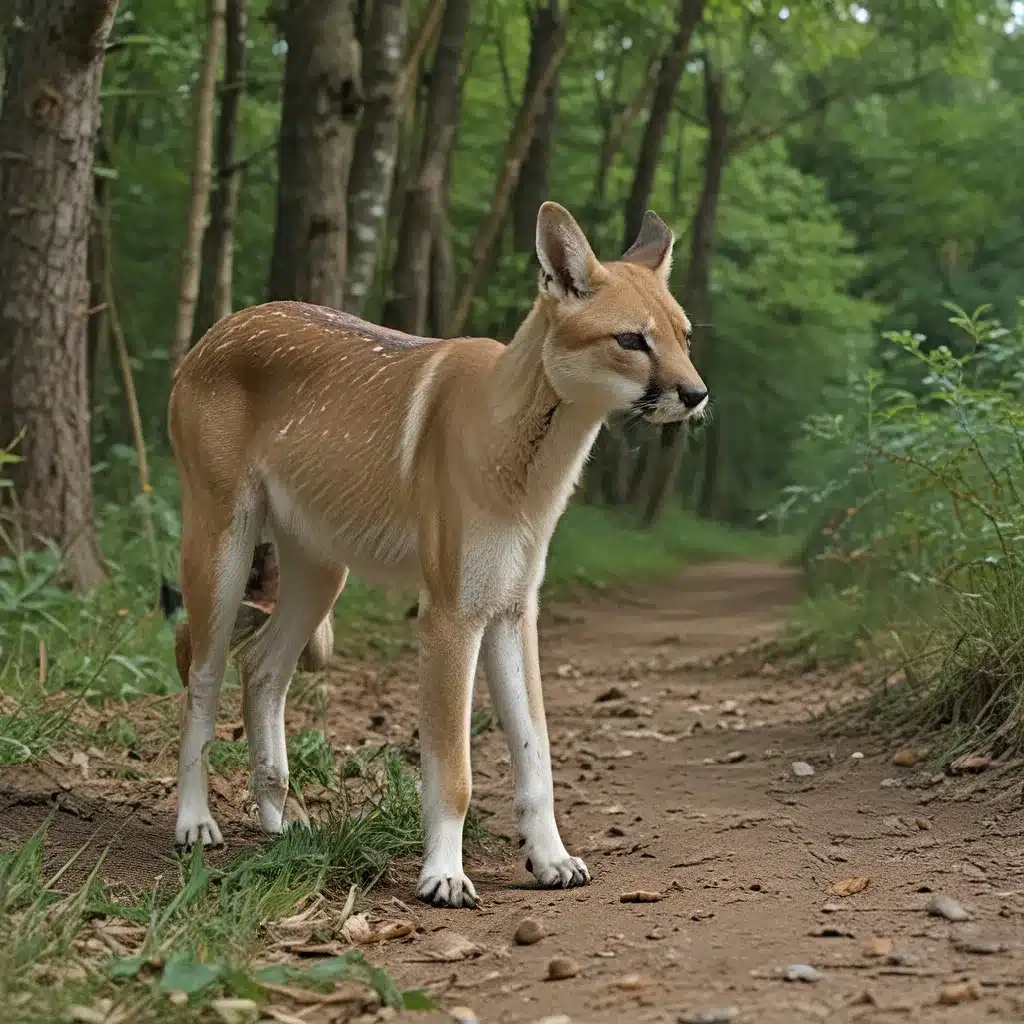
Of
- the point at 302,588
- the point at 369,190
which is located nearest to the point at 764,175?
the point at 369,190

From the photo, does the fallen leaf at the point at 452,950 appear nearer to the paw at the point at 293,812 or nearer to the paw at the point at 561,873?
the paw at the point at 561,873

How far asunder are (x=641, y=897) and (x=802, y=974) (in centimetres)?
115

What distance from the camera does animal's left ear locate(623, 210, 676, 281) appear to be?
206 inches

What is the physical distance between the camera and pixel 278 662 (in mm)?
5891

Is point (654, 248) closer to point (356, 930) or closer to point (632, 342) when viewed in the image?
point (632, 342)

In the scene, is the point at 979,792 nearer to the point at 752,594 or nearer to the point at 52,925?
the point at 52,925

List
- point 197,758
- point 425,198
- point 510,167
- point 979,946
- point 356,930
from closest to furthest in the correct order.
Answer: point 979,946, point 356,930, point 197,758, point 425,198, point 510,167

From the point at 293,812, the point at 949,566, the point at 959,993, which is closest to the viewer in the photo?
the point at 959,993

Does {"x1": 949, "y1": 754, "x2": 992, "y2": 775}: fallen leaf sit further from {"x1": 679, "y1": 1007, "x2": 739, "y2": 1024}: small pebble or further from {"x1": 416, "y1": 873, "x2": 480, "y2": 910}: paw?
{"x1": 679, "y1": 1007, "x2": 739, "y2": 1024}: small pebble

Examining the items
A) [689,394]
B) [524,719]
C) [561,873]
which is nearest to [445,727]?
[524,719]

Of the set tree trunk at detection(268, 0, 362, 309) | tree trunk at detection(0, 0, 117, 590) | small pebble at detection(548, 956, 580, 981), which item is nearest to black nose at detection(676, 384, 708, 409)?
small pebble at detection(548, 956, 580, 981)

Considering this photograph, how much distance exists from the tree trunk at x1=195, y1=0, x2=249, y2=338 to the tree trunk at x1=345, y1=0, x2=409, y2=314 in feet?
3.31

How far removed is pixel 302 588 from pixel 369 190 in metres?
5.83

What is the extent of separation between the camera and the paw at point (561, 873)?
16.4ft
